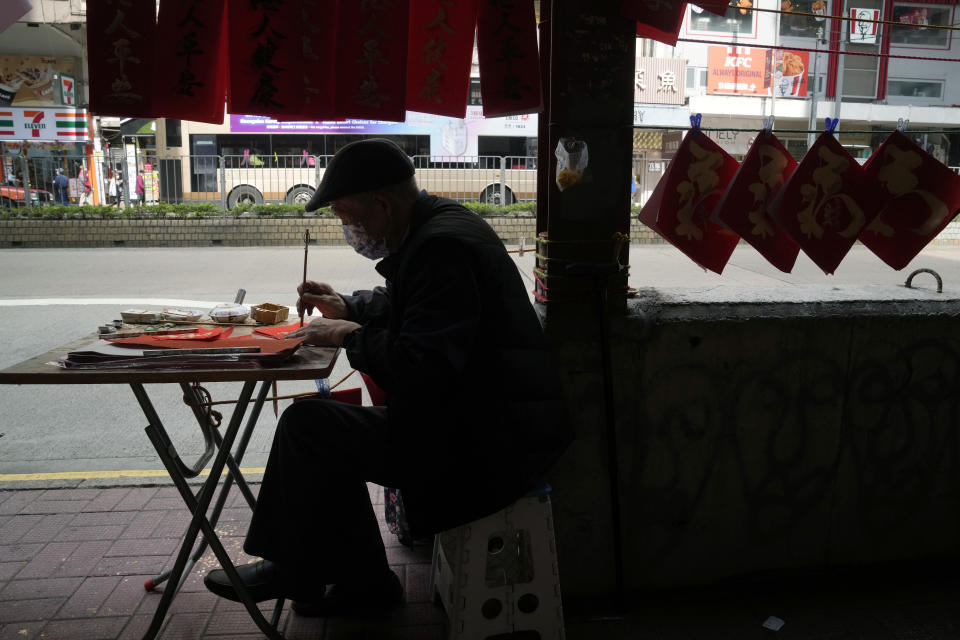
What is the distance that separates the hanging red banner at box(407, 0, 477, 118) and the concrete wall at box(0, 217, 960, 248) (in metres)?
10.4

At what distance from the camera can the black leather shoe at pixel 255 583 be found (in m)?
2.27

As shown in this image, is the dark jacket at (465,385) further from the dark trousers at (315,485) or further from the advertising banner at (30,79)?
the advertising banner at (30,79)

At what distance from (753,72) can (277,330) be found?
971 inches

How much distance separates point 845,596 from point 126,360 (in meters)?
2.55

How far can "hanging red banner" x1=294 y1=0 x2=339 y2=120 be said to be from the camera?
2533 mm

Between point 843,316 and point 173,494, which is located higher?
point 843,316

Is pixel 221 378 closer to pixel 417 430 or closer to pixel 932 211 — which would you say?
pixel 417 430

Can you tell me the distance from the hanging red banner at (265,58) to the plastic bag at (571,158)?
97 centimetres

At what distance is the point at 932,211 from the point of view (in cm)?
260

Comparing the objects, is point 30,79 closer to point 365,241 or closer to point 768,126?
point 365,241

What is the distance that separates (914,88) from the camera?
25891 millimetres

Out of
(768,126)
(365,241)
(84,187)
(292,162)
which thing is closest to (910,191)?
(768,126)

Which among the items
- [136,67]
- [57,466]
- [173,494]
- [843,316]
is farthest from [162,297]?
[843,316]

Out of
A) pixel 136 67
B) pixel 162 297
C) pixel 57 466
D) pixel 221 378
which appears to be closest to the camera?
pixel 221 378
